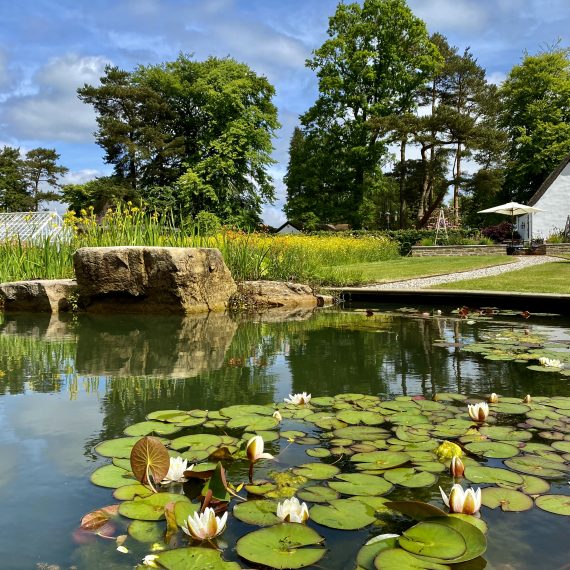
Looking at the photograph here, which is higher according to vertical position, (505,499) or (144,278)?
(144,278)

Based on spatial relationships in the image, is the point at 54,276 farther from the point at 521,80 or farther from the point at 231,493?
the point at 521,80

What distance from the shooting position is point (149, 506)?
1.66 meters

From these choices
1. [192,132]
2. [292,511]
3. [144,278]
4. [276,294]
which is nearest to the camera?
[292,511]

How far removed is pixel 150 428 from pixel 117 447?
0.24m

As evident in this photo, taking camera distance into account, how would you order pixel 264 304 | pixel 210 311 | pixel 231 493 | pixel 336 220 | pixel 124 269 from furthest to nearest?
pixel 336 220, pixel 264 304, pixel 210 311, pixel 124 269, pixel 231 493

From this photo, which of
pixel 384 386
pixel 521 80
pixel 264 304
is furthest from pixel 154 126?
pixel 384 386

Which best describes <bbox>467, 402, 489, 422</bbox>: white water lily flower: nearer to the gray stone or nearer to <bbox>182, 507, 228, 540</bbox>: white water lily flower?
<bbox>182, 507, 228, 540</bbox>: white water lily flower

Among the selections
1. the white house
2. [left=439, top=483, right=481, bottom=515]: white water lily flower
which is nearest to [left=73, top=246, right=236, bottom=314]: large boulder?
[left=439, top=483, right=481, bottom=515]: white water lily flower

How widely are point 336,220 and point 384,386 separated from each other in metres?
28.1

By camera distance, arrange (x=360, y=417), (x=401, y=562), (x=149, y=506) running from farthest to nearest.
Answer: (x=360, y=417) → (x=149, y=506) → (x=401, y=562)

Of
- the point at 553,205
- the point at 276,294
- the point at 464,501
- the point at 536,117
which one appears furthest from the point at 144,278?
the point at 536,117

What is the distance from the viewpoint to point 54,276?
9.01m

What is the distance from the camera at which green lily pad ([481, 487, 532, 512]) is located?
168 centimetres

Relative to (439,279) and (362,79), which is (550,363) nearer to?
(439,279)
